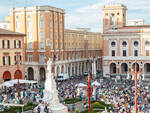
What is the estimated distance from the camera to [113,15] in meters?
81.8

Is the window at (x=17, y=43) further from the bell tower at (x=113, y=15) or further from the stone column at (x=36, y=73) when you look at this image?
the bell tower at (x=113, y=15)

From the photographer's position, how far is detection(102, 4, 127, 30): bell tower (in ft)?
262

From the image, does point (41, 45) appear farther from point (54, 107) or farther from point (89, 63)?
point (54, 107)

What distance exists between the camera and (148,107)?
35.0 m

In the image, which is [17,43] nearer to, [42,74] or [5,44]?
[5,44]

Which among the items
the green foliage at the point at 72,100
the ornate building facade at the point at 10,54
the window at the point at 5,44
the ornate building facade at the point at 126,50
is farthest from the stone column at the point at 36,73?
the green foliage at the point at 72,100

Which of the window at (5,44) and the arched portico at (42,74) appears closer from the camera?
the window at (5,44)

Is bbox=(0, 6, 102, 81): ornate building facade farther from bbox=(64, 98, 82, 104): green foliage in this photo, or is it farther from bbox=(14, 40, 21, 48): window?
bbox=(64, 98, 82, 104): green foliage

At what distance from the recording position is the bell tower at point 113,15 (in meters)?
79.8

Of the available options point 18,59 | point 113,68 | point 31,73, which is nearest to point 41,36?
point 31,73

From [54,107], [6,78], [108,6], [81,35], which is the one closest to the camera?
[54,107]

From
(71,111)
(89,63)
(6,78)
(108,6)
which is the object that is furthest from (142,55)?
(71,111)

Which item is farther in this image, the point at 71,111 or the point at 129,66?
the point at 129,66

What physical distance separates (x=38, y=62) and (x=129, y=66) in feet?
76.0
